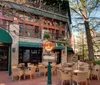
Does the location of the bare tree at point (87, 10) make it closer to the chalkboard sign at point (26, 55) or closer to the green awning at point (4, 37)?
the chalkboard sign at point (26, 55)

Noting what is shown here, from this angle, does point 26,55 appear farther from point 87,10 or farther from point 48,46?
point 48,46

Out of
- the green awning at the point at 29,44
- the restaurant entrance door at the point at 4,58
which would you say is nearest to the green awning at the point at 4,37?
the restaurant entrance door at the point at 4,58

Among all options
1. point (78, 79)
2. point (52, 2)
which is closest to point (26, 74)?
point (78, 79)

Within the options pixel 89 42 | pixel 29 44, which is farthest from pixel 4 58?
pixel 89 42

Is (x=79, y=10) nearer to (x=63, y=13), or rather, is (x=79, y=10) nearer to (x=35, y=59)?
(x=63, y=13)

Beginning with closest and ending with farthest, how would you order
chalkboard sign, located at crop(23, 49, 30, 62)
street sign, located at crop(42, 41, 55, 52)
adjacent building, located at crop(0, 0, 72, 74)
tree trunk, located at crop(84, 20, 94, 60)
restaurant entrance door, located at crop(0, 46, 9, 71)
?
street sign, located at crop(42, 41, 55, 52) → adjacent building, located at crop(0, 0, 72, 74) → restaurant entrance door, located at crop(0, 46, 9, 71) → tree trunk, located at crop(84, 20, 94, 60) → chalkboard sign, located at crop(23, 49, 30, 62)

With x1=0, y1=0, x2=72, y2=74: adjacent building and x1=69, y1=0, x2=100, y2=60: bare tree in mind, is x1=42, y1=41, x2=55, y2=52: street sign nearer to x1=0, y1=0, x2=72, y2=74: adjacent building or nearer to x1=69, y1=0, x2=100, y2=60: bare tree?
x1=0, y1=0, x2=72, y2=74: adjacent building

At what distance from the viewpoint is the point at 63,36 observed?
2742 cm

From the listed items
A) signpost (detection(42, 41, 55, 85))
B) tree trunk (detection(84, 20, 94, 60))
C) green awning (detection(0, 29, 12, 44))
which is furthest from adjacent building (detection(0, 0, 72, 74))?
signpost (detection(42, 41, 55, 85))

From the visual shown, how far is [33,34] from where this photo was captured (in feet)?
76.0

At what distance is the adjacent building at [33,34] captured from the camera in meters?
19.9

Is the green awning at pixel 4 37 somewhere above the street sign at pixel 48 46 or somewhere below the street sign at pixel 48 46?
above

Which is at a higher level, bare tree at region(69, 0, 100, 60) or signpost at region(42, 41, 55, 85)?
bare tree at region(69, 0, 100, 60)

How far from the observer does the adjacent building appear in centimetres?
1986
